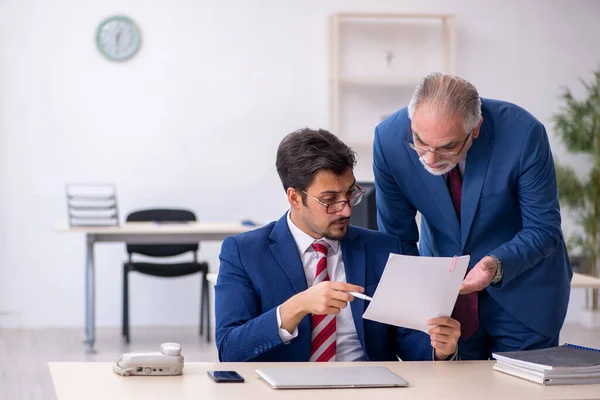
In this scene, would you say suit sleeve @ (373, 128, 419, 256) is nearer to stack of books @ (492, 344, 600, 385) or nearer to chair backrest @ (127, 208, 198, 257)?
stack of books @ (492, 344, 600, 385)

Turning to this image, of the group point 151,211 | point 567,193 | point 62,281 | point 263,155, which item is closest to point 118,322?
point 62,281

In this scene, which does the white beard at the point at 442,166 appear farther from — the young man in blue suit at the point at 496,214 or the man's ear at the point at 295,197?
the man's ear at the point at 295,197

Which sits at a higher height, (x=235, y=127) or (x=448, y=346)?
(x=235, y=127)

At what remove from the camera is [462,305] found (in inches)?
99.2

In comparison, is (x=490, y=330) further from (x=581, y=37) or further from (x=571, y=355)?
(x=581, y=37)

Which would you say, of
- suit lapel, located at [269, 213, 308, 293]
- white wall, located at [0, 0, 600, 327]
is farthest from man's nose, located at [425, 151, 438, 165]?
white wall, located at [0, 0, 600, 327]

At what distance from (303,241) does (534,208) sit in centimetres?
67

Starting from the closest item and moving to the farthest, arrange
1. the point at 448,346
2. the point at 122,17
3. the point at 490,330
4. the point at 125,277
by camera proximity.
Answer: the point at 448,346
the point at 490,330
the point at 125,277
the point at 122,17

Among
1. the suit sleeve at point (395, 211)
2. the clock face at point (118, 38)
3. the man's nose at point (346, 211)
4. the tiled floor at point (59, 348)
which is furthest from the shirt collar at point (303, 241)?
the clock face at point (118, 38)

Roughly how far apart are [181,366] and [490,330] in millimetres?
1024

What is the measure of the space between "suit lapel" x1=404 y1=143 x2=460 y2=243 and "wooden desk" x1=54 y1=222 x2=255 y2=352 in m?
3.30

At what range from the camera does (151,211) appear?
6355 mm

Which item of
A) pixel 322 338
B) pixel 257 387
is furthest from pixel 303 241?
pixel 257 387

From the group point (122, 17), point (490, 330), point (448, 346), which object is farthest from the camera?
point (122, 17)
